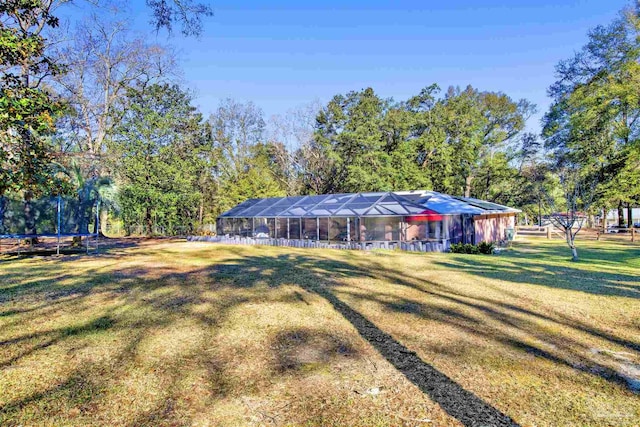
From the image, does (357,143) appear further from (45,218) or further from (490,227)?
(45,218)

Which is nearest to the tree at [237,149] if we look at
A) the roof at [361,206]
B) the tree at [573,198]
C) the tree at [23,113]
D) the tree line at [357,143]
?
the tree line at [357,143]

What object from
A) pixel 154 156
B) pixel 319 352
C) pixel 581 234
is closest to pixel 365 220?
pixel 319 352

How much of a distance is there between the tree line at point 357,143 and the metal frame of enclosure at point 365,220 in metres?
5.40

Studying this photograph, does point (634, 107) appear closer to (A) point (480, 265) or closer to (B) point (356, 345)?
(A) point (480, 265)

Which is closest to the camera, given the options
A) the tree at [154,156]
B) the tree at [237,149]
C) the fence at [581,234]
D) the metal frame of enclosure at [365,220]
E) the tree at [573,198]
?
the tree at [573,198]

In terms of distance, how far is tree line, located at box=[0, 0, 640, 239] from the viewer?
80.3 ft

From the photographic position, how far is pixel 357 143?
96.6 feet

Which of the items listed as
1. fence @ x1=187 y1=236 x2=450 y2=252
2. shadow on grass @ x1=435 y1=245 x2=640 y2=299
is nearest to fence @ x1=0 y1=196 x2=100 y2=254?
fence @ x1=187 y1=236 x2=450 y2=252

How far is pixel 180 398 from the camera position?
3445mm

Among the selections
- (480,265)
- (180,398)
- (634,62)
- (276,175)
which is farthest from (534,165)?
(180,398)

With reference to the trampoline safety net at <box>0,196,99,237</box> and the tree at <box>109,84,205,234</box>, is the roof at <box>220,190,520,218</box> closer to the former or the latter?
the tree at <box>109,84,205,234</box>

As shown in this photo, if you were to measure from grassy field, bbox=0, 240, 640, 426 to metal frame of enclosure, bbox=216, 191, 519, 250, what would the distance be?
28.6 feet

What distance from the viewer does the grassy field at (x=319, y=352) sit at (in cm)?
323

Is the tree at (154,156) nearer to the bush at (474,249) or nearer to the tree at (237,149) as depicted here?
the tree at (237,149)
